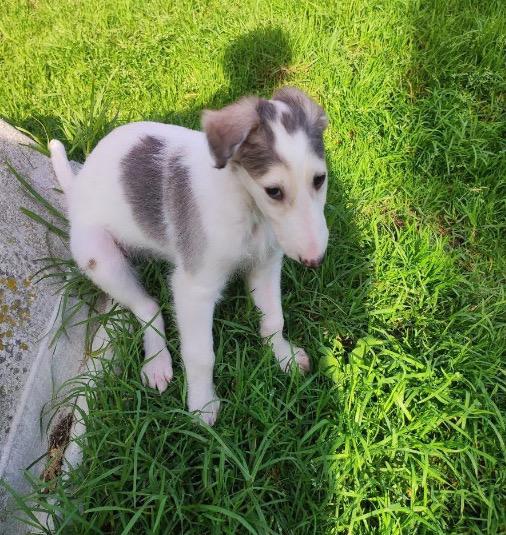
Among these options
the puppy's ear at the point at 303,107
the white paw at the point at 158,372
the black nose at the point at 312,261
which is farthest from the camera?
the white paw at the point at 158,372

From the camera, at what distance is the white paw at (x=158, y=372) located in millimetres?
2658

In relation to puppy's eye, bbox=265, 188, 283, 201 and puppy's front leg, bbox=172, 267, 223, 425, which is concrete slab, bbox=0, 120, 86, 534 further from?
puppy's eye, bbox=265, 188, 283, 201

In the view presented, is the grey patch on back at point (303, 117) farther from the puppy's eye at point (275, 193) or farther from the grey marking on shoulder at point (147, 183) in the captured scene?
the grey marking on shoulder at point (147, 183)

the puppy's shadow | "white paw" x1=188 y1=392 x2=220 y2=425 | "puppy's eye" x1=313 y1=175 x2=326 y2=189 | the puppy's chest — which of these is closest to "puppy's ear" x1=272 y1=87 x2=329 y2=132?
"puppy's eye" x1=313 y1=175 x2=326 y2=189

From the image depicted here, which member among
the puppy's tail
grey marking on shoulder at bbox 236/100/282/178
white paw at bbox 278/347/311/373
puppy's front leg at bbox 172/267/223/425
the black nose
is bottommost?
white paw at bbox 278/347/311/373

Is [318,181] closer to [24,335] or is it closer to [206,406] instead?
[206,406]

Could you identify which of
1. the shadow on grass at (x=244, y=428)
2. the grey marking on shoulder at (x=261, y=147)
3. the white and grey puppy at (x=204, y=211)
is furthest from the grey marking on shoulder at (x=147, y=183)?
the grey marking on shoulder at (x=261, y=147)

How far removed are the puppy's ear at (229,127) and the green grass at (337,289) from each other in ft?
3.67

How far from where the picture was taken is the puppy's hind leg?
2.74 metres

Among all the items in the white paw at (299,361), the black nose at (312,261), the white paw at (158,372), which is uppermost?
the black nose at (312,261)

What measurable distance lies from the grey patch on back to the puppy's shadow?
205 cm

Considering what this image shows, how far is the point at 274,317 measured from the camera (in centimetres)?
275

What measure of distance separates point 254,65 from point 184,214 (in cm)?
240

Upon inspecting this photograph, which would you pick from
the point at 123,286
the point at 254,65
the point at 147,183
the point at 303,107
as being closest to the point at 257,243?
the point at 303,107
